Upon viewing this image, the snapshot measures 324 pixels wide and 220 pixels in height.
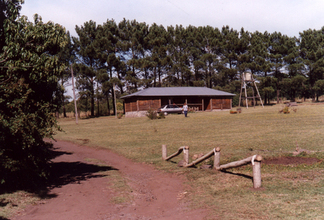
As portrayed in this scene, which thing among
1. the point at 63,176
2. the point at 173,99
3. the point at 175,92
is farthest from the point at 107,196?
the point at 175,92

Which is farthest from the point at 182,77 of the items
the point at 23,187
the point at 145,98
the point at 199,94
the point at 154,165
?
the point at 23,187

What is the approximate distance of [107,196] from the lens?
7.50m

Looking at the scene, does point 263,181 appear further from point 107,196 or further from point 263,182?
point 107,196

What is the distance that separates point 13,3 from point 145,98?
35588 millimetres

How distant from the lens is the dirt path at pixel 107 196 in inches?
239

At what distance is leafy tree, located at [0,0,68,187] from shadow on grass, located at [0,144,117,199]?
12.8 inches

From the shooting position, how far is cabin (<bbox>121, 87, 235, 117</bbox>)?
42906 millimetres

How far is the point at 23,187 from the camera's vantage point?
7887 mm

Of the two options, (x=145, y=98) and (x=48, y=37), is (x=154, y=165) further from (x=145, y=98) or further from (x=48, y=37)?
(x=145, y=98)

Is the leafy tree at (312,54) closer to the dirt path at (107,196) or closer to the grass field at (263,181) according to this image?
the grass field at (263,181)

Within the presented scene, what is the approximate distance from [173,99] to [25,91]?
38962 mm

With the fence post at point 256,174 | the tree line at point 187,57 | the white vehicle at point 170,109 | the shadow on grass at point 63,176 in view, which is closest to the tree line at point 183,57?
the tree line at point 187,57

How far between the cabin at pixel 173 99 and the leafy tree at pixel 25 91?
33615mm

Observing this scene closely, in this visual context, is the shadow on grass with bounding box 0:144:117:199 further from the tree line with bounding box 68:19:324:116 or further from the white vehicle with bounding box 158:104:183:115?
the tree line with bounding box 68:19:324:116
